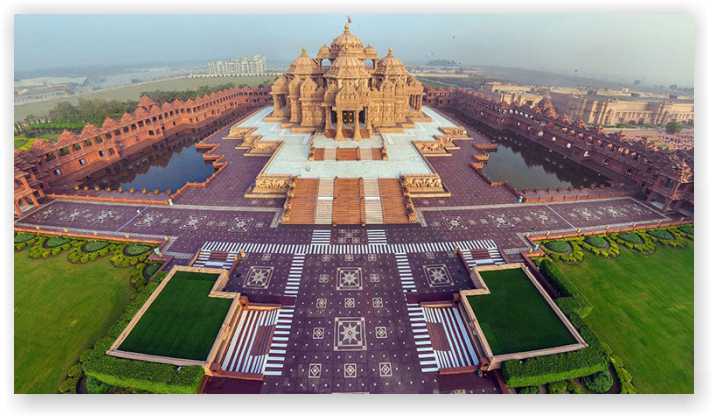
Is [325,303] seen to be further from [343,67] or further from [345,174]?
[343,67]

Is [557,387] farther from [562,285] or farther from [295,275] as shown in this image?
[295,275]

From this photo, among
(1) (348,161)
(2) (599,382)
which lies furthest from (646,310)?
(1) (348,161)

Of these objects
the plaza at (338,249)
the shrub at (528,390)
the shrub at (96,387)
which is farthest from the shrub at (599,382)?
the shrub at (96,387)

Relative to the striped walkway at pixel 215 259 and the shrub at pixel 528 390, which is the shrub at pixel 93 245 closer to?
the striped walkway at pixel 215 259

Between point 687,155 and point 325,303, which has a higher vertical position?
point 687,155

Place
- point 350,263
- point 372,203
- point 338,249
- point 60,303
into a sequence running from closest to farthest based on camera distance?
point 60,303 → point 350,263 → point 338,249 → point 372,203

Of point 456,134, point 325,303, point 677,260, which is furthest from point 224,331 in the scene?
point 456,134

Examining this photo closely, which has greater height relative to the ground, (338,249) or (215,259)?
(338,249)
